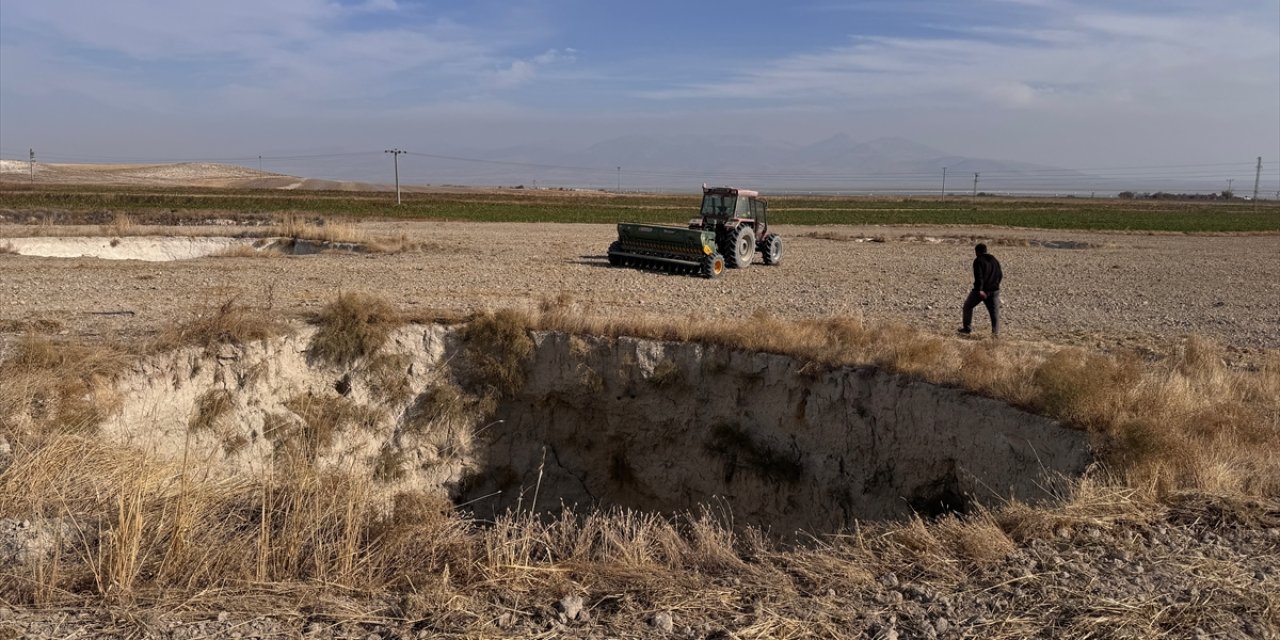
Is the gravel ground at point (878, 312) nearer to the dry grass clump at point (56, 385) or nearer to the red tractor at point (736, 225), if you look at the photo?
the red tractor at point (736, 225)

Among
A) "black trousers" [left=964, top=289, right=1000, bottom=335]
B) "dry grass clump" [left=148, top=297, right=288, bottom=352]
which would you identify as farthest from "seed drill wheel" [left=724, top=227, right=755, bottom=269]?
"dry grass clump" [left=148, top=297, right=288, bottom=352]

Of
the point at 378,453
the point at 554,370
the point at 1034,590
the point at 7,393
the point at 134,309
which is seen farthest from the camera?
the point at 134,309

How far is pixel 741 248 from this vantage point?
22.8m

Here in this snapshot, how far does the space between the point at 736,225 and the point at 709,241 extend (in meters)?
2.39

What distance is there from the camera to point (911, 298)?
17.8m

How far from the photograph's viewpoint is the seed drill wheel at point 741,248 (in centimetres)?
2239

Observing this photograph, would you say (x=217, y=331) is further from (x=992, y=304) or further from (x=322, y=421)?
(x=992, y=304)

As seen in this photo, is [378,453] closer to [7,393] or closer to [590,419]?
[590,419]

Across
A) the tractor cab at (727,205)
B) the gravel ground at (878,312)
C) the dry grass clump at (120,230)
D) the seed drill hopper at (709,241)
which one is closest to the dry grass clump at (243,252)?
the gravel ground at (878,312)

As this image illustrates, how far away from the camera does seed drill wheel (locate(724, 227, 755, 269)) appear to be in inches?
882

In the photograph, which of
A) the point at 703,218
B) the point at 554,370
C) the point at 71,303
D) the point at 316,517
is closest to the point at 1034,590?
the point at 316,517

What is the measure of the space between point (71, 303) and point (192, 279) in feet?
14.0

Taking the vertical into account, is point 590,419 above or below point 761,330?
below

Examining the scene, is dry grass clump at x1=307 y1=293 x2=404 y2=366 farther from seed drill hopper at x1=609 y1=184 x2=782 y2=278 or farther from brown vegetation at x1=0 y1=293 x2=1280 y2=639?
seed drill hopper at x1=609 y1=184 x2=782 y2=278
